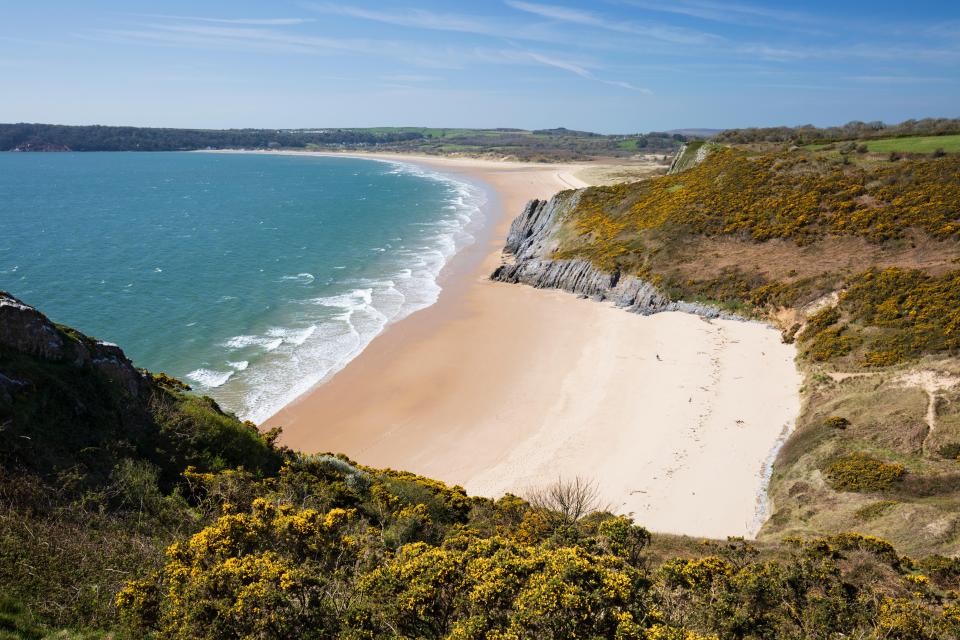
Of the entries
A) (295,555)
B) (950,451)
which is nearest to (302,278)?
(295,555)

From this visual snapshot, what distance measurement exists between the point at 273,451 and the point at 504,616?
35.3 ft

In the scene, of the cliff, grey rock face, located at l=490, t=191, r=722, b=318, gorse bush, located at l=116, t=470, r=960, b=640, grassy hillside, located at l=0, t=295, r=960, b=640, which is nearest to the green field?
grey rock face, located at l=490, t=191, r=722, b=318

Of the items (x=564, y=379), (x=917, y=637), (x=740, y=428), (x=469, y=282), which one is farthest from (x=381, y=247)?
(x=917, y=637)

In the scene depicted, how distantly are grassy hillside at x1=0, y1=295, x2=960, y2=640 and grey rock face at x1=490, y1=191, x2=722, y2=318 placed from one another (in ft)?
86.2

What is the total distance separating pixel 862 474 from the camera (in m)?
19.0

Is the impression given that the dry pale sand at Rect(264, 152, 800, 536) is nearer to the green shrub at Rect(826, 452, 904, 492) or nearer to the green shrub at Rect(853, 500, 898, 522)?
the green shrub at Rect(826, 452, 904, 492)

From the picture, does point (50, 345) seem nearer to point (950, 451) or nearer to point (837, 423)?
point (837, 423)

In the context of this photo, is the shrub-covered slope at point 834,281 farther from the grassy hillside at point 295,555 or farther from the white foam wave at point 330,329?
the white foam wave at point 330,329

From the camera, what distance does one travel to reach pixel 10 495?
10.3 meters

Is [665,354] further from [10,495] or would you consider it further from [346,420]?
[10,495]

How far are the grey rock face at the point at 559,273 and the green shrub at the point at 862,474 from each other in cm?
1999

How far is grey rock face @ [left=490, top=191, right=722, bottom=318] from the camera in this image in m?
42.5

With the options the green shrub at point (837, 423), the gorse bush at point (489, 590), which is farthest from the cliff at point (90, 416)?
the green shrub at point (837, 423)

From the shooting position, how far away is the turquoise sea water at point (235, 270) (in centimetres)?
3484
